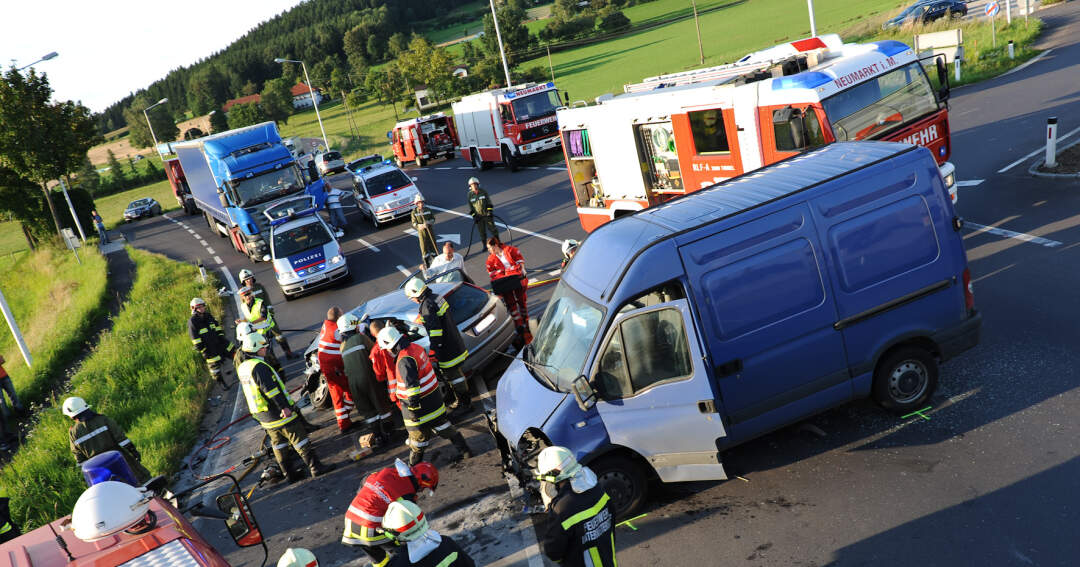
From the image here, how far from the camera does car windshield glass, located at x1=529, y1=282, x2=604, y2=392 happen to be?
6.20 meters

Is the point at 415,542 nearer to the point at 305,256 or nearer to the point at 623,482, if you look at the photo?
the point at 623,482

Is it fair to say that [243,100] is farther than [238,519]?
Yes

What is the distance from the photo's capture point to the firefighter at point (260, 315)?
11797 mm

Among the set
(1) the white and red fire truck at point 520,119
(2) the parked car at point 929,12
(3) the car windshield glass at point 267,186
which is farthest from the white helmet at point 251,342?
(2) the parked car at point 929,12

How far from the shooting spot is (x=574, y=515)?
4348 mm

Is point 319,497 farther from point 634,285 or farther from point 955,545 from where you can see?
point 955,545

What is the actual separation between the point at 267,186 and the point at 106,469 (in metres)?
16.5

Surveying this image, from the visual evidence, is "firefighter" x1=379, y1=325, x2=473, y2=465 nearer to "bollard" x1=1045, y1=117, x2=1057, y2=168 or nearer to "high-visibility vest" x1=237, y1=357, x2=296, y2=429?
"high-visibility vest" x1=237, y1=357, x2=296, y2=429

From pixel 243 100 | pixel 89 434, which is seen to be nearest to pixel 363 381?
pixel 89 434

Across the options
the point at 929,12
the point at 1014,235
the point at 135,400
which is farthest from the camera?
the point at 929,12

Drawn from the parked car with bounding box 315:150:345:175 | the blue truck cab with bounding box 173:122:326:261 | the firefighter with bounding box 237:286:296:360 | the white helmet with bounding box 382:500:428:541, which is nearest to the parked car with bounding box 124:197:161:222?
the parked car with bounding box 315:150:345:175

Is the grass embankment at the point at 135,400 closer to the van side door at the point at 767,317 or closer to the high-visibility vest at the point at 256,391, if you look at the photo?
the high-visibility vest at the point at 256,391

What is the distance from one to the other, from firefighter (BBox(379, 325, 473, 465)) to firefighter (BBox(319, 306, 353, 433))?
2.19 metres

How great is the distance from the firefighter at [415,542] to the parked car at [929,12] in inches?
1568
